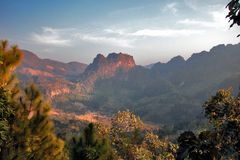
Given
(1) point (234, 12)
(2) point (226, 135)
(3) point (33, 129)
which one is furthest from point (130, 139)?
(1) point (234, 12)

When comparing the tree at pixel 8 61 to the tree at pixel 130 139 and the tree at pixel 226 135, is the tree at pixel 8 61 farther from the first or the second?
the tree at pixel 130 139

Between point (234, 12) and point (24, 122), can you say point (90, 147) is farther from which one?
point (234, 12)

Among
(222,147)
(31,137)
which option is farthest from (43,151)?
(222,147)

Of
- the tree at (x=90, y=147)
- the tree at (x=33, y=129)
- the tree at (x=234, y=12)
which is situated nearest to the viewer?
the tree at (x=234, y=12)

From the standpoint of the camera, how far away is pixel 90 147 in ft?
127

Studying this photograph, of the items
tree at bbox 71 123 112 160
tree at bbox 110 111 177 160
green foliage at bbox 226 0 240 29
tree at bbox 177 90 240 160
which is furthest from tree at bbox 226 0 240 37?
tree at bbox 110 111 177 160

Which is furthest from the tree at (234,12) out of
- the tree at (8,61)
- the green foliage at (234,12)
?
the tree at (8,61)

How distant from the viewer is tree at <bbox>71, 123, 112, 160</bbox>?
1497 inches

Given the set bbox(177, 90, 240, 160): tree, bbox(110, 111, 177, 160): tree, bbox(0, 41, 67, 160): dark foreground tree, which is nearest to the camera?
bbox(177, 90, 240, 160): tree

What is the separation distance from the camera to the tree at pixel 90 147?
3803 cm

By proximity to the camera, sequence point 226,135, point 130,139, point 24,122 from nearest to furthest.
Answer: point 226,135
point 24,122
point 130,139

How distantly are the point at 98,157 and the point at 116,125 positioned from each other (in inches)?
458

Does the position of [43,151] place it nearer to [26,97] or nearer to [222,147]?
[26,97]

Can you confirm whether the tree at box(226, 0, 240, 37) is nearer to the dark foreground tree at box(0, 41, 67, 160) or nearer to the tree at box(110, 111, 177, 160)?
the dark foreground tree at box(0, 41, 67, 160)
